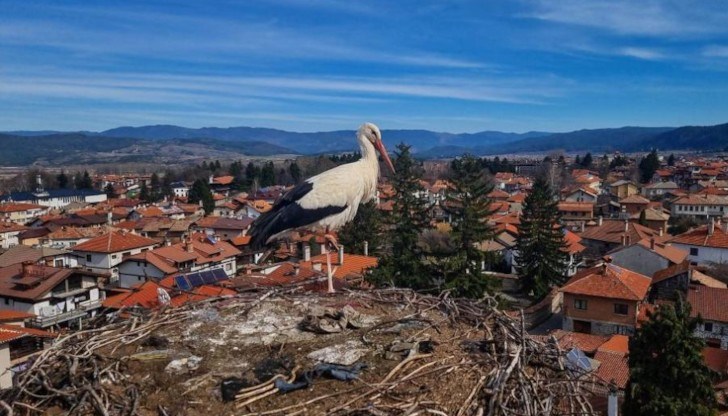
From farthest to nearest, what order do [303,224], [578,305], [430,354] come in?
[578,305], [303,224], [430,354]

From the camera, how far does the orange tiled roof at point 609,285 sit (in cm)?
2056

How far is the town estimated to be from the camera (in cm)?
1338

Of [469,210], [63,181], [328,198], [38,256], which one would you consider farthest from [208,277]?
[63,181]

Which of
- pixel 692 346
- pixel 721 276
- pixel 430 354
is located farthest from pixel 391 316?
pixel 721 276

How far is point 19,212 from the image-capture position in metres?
58.1

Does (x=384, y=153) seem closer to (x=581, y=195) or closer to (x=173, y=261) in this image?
(x=173, y=261)

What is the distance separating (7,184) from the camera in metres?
93.8

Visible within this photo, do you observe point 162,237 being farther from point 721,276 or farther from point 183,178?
point 183,178

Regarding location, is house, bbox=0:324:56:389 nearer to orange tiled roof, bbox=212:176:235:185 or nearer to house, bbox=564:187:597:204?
house, bbox=564:187:597:204

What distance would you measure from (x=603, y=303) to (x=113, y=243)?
940 inches

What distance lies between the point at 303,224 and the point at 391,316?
238 centimetres

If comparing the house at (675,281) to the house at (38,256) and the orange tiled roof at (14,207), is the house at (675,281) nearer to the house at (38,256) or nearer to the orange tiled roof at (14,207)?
the house at (38,256)

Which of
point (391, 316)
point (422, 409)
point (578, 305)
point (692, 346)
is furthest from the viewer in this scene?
point (578, 305)

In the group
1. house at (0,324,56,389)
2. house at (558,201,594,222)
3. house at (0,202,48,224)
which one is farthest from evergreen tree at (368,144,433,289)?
house at (0,202,48,224)
